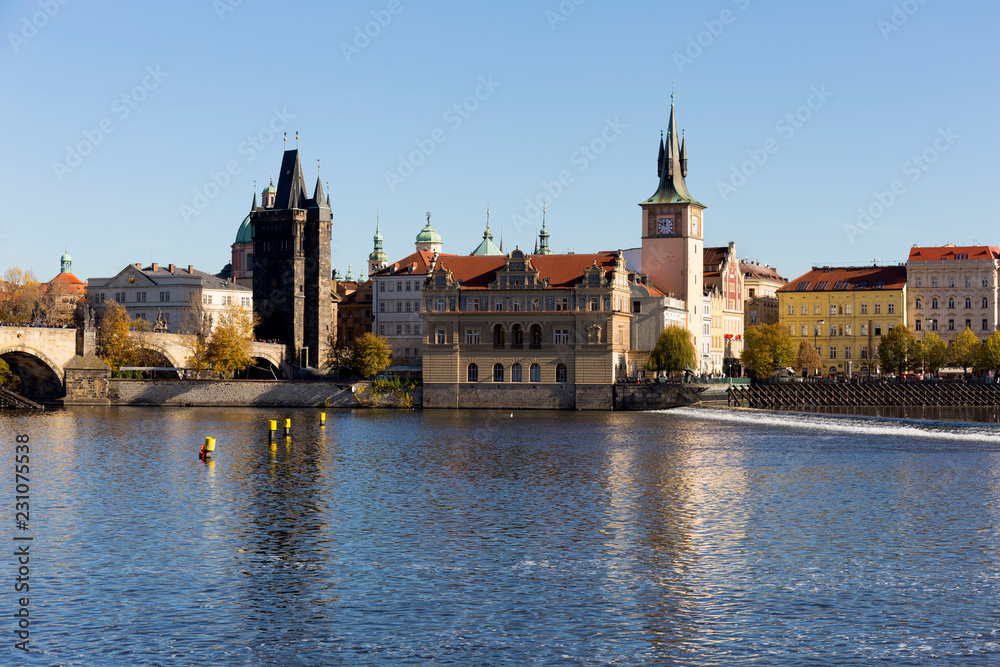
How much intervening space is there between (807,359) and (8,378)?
9258cm

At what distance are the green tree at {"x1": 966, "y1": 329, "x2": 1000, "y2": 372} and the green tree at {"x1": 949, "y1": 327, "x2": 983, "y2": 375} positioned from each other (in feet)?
8.78

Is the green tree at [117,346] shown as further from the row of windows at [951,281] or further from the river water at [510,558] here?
the row of windows at [951,281]

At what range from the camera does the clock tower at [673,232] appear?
136 meters

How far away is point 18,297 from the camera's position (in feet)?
517

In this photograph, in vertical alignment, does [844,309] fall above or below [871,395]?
above

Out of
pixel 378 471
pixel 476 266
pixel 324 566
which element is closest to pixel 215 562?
pixel 324 566

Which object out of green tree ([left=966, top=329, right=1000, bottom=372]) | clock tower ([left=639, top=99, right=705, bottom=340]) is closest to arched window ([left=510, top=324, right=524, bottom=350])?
clock tower ([left=639, top=99, right=705, bottom=340])

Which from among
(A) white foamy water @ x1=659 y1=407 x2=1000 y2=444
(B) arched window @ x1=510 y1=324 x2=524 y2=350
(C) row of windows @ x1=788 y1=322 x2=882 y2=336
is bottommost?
(A) white foamy water @ x1=659 y1=407 x2=1000 y2=444

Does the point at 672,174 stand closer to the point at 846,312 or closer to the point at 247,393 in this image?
the point at 846,312

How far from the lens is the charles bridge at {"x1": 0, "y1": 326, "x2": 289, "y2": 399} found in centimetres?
11094

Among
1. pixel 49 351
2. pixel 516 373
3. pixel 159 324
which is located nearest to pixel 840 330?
pixel 516 373

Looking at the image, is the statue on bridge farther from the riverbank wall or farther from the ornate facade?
the ornate facade

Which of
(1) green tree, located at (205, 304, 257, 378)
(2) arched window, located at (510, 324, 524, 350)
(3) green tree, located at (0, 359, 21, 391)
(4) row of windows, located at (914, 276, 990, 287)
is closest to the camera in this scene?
(2) arched window, located at (510, 324, 524, 350)

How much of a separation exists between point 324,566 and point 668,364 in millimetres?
90466
